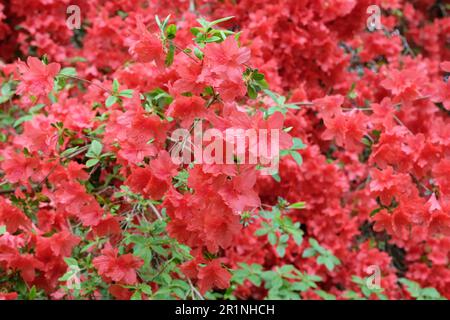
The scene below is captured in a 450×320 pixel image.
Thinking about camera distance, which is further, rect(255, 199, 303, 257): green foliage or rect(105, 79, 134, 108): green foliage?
rect(255, 199, 303, 257): green foliage

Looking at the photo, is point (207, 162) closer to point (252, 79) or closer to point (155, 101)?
point (252, 79)

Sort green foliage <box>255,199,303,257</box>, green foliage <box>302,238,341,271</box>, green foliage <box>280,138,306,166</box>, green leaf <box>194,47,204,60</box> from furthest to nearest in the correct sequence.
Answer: green foliage <box>302,238,341,271</box>
green foliage <box>255,199,303,257</box>
green foliage <box>280,138,306,166</box>
green leaf <box>194,47,204,60</box>

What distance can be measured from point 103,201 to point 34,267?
33cm

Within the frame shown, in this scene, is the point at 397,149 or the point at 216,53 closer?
the point at 216,53

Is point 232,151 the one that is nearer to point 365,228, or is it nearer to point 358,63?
point 365,228

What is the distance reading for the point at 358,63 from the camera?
349 cm

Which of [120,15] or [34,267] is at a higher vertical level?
[120,15]

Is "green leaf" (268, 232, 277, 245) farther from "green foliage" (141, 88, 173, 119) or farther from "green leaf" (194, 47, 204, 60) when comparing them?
"green leaf" (194, 47, 204, 60)

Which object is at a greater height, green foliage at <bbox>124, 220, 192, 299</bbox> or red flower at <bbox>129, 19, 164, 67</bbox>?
red flower at <bbox>129, 19, 164, 67</bbox>

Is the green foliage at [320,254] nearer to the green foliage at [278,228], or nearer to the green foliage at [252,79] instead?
the green foliage at [278,228]

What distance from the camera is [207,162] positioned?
1396 mm

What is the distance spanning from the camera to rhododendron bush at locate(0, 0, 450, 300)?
5.18 ft

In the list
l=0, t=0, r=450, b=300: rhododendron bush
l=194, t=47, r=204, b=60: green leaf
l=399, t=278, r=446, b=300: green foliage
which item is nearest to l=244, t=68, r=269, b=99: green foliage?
l=0, t=0, r=450, b=300: rhododendron bush
